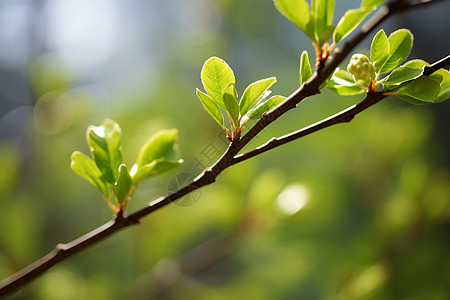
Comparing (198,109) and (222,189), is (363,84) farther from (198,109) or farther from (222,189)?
(198,109)

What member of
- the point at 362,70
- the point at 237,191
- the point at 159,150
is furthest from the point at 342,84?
the point at 237,191

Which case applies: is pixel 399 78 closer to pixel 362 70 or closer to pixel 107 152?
pixel 362 70

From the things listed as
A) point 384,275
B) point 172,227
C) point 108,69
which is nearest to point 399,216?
point 384,275

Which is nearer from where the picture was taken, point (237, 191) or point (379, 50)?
point (379, 50)

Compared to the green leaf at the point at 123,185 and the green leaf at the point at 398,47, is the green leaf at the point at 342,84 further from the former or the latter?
the green leaf at the point at 123,185

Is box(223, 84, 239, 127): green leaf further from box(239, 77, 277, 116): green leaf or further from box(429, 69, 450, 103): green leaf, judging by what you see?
box(429, 69, 450, 103): green leaf

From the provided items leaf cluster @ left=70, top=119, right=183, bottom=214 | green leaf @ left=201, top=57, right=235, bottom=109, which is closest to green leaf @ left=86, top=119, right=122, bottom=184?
leaf cluster @ left=70, top=119, right=183, bottom=214
